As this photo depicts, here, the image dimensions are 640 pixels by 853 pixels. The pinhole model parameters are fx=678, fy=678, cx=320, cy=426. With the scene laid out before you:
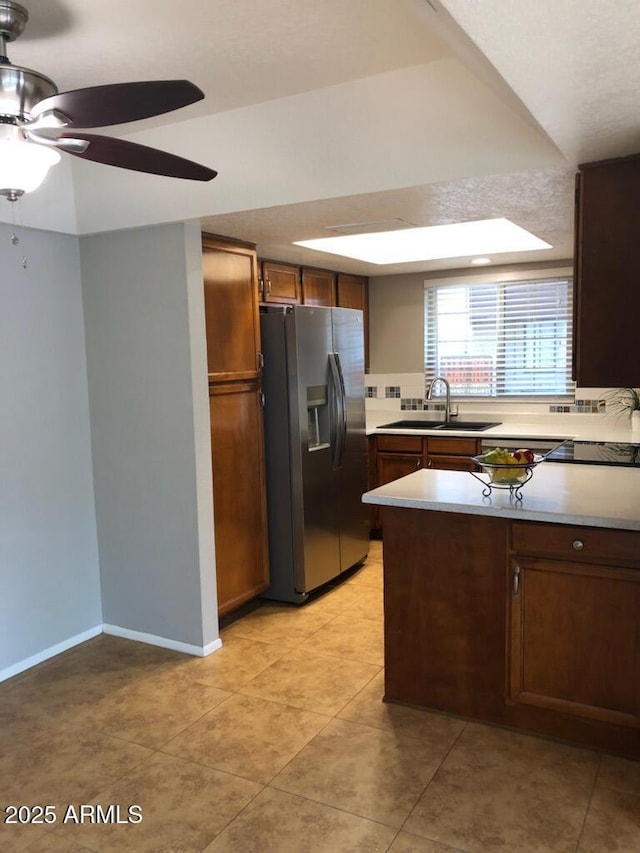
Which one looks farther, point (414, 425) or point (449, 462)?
point (414, 425)

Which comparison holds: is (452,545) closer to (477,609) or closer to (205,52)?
(477,609)

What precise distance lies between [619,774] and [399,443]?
2967 millimetres

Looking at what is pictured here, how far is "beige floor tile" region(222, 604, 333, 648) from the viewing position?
3.65 m

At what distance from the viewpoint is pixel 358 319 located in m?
4.57

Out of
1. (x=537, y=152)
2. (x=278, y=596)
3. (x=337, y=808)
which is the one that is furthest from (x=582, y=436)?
(x=337, y=808)

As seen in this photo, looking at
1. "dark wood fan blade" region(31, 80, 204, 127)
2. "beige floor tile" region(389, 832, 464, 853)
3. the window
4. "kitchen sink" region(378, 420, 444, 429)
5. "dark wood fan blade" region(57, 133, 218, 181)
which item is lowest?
"beige floor tile" region(389, 832, 464, 853)

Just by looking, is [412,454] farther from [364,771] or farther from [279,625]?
[364,771]

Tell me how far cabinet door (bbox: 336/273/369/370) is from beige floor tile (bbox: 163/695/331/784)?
3134mm

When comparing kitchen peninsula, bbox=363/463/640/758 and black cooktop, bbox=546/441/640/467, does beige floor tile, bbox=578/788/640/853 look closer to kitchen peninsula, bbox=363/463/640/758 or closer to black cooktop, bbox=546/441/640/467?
kitchen peninsula, bbox=363/463/640/758

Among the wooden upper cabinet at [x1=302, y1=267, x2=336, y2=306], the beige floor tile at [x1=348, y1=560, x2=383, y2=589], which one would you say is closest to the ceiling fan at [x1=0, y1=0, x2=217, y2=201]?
the wooden upper cabinet at [x1=302, y1=267, x2=336, y2=306]

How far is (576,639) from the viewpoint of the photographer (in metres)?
2.52

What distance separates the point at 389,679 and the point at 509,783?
27.1 inches

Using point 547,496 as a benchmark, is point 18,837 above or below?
below

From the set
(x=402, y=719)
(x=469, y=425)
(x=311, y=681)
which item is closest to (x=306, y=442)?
(x=311, y=681)
